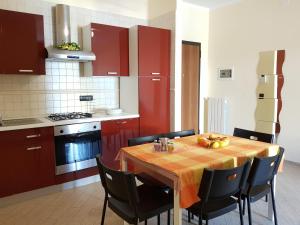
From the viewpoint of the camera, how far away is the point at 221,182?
5.28 ft

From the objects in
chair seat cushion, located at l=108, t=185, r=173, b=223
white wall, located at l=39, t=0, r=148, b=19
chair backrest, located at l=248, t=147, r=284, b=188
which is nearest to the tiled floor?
chair seat cushion, located at l=108, t=185, r=173, b=223

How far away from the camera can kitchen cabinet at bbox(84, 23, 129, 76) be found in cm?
320

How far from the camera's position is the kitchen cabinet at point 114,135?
3199mm

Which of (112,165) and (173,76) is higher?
(173,76)

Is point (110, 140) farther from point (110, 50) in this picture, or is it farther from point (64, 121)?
point (110, 50)

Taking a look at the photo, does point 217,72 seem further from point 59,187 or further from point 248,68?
point 59,187

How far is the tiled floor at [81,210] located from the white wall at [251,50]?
1.19 meters

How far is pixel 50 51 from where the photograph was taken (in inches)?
111

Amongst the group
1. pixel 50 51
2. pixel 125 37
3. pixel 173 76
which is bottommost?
pixel 173 76

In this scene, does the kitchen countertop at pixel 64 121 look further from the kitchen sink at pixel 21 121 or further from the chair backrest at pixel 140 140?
the chair backrest at pixel 140 140

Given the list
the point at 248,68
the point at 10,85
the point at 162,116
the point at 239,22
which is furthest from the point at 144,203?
the point at 239,22

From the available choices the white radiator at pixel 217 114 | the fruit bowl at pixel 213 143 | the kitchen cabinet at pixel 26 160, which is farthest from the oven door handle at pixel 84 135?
the white radiator at pixel 217 114

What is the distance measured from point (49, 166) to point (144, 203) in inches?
59.3

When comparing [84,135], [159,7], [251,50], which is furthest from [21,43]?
[251,50]
